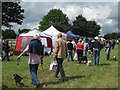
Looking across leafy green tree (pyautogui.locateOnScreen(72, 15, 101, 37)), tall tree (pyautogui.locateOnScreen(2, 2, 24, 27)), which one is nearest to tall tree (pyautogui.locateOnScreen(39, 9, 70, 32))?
leafy green tree (pyautogui.locateOnScreen(72, 15, 101, 37))

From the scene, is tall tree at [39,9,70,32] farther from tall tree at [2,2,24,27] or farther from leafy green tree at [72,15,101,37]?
tall tree at [2,2,24,27]

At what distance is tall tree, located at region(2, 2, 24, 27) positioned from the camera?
5512 centimetres

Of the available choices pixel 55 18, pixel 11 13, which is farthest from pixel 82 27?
pixel 11 13

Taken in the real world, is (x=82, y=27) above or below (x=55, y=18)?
below

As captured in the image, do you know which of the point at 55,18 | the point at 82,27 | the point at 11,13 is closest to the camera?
the point at 11,13

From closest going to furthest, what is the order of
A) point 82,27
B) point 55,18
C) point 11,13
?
1. point 11,13
2. point 82,27
3. point 55,18

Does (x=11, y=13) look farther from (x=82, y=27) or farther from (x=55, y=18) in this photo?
(x=55, y=18)

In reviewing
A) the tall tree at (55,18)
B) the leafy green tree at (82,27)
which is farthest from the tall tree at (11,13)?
the tall tree at (55,18)

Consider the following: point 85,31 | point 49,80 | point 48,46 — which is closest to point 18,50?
point 48,46

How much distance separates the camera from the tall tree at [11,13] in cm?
5512

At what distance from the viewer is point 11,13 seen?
56.2 metres

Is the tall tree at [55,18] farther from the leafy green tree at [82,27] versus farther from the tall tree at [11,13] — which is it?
the tall tree at [11,13]

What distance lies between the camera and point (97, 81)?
13.6 meters

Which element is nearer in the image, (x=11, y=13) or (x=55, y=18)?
(x=11, y=13)
